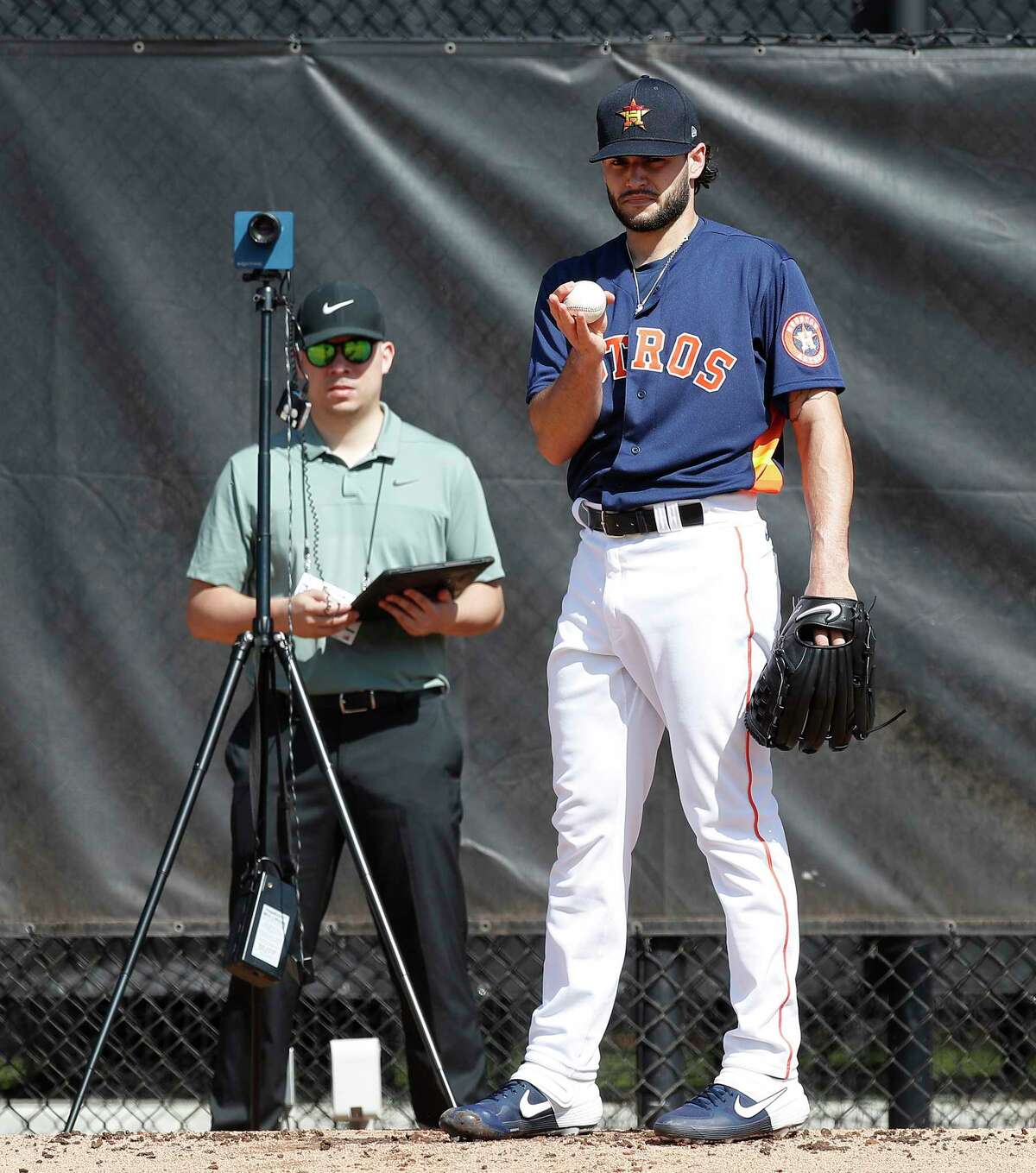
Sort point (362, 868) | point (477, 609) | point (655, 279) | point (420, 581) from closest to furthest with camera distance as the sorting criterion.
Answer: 1. point (655, 279)
2. point (362, 868)
3. point (420, 581)
4. point (477, 609)

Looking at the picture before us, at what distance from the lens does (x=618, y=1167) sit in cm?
254

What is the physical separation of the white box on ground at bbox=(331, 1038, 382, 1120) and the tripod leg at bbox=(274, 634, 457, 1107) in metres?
0.52

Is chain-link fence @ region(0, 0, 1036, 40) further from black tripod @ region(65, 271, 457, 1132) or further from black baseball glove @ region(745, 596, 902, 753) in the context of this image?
black baseball glove @ region(745, 596, 902, 753)

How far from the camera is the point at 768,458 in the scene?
9.74ft

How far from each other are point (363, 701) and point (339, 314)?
0.90 meters

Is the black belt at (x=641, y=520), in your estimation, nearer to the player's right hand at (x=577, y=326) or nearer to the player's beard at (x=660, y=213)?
the player's right hand at (x=577, y=326)

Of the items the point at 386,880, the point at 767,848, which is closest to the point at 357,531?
the point at 386,880

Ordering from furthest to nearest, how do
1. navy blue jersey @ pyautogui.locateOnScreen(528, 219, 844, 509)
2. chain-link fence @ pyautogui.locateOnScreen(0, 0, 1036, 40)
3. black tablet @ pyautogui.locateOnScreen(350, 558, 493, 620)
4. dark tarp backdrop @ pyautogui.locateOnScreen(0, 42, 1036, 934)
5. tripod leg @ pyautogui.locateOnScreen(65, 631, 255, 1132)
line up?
1. chain-link fence @ pyautogui.locateOnScreen(0, 0, 1036, 40)
2. dark tarp backdrop @ pyautogui.locateOnScreen(0, 42, 1036, 934)
3. black tablet @ pyautogui.locateOnScreen(350, 558, 493, 620)
4. tripod leg @ pyautogui.locateOnScreen(65, 631, 255, 1132)
5. navy blue jersey @ pyautogui.locateOnScreen(528, 219, 844, 509)

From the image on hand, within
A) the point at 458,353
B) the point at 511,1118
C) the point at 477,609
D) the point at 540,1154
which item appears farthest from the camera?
the point at 458,353

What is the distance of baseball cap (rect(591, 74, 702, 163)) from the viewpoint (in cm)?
293

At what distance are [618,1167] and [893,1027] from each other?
1805 millimetres

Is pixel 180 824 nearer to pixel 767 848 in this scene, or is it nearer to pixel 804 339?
pixel 767 848

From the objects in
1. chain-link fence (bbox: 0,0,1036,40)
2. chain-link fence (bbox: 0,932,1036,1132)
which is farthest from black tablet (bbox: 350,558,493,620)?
chain-link fence (bbox: 0,0,1036,40)

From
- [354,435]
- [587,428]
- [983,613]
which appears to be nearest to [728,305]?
[587,428]
